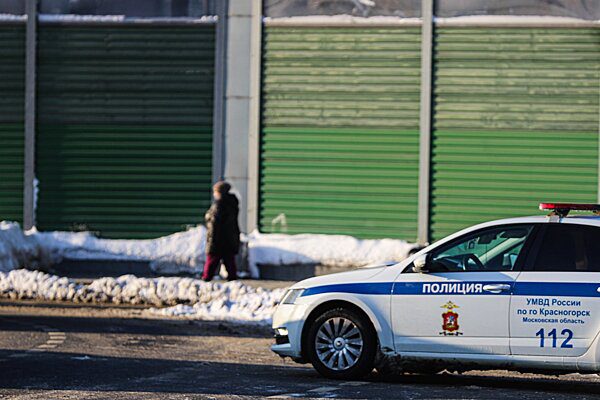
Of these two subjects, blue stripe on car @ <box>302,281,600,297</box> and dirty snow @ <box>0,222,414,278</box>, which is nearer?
blue stripe on car @ <box>302,281,600,297</box>

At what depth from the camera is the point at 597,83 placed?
2091cm

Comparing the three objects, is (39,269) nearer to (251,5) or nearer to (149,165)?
(149,165)

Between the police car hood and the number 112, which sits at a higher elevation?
the police car hood

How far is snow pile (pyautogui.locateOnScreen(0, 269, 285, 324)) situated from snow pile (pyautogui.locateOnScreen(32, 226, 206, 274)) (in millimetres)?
3395

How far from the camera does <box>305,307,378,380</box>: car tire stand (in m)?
10.7

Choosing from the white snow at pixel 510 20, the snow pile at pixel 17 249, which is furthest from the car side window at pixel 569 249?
the snow pile at pixel 17 249

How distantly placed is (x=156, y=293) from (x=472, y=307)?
834 centimetres

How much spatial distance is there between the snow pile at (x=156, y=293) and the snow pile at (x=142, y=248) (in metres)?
3.39

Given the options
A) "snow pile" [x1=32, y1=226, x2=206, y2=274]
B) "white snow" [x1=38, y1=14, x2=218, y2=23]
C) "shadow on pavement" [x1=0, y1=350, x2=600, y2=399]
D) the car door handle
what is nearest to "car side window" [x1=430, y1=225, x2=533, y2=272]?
the car door handle

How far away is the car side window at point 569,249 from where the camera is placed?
10242 millimetres

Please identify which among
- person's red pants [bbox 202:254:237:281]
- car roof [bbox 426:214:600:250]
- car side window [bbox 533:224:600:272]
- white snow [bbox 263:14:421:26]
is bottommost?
person's red pants [bbox 202:254:237:281]

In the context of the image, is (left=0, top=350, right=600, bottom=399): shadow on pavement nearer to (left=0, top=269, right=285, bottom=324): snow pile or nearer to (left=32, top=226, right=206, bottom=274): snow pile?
(left=0, top=269, right=285, bottom=324): snow pile

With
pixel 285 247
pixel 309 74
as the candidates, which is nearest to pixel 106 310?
pixel 285 247

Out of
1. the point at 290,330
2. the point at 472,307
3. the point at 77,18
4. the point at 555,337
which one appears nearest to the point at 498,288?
the point at 472,307
